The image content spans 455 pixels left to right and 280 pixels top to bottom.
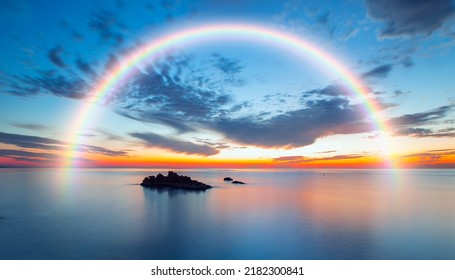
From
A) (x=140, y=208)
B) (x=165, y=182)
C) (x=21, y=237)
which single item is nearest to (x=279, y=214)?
(x=140, y=208)

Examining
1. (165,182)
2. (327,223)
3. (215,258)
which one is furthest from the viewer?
(165,182)

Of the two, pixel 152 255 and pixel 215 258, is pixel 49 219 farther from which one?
pixel 215 258

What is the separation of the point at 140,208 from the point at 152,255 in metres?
25.1

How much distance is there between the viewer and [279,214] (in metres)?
41.9

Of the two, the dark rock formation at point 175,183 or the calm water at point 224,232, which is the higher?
the dark rock formation at point 175,183

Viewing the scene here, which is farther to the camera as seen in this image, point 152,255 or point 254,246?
point 254,246

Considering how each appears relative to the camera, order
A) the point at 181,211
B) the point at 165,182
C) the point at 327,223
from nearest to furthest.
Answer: the point at 327,223, the point at 181,211, the point at 165,182

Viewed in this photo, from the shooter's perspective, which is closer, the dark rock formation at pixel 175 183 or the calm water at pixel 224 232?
the calm water at pixel 224 232

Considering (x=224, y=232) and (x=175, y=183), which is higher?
(x=175, y=183)

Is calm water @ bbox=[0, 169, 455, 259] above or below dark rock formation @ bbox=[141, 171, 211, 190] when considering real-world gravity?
below

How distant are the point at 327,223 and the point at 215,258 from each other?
19033 mm

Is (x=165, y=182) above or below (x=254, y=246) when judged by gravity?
above

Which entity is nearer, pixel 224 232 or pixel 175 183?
pixel 224 232

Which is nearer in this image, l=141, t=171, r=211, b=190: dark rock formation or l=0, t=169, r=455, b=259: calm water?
l=0, t=169, r=455, b=259: calm water
